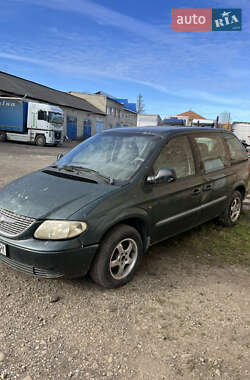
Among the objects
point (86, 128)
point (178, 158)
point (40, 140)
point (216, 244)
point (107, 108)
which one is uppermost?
point (107, 108)

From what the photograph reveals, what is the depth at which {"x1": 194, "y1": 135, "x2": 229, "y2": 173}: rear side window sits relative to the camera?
14.0 feet

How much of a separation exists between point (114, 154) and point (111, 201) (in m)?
0.99

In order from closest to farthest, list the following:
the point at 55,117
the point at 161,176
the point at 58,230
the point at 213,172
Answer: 1. the point at 58,230
2. the point at 161,176
3. the point at 213,172
4. the point at 55,117

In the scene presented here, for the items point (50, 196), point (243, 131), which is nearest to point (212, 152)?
point (50, 196)

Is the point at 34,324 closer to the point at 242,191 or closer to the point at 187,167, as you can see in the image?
the point at 187,167

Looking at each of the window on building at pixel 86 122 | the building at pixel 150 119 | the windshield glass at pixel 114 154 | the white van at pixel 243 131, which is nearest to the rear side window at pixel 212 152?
the windshield glass at pixel 114 154

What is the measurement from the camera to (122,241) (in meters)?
3.10

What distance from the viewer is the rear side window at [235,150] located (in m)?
5.04

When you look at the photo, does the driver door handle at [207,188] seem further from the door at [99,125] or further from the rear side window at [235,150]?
the door at [99,125]

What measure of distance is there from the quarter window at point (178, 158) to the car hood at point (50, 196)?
80 cm

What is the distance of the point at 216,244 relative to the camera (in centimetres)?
450

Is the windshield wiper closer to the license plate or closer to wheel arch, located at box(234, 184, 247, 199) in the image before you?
the license plate

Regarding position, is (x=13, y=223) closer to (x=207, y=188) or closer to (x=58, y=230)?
(x=58, y=230)

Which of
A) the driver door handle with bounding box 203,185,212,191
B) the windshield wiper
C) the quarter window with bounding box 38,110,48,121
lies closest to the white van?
the quarter window with bounding box 38,110,48,121
